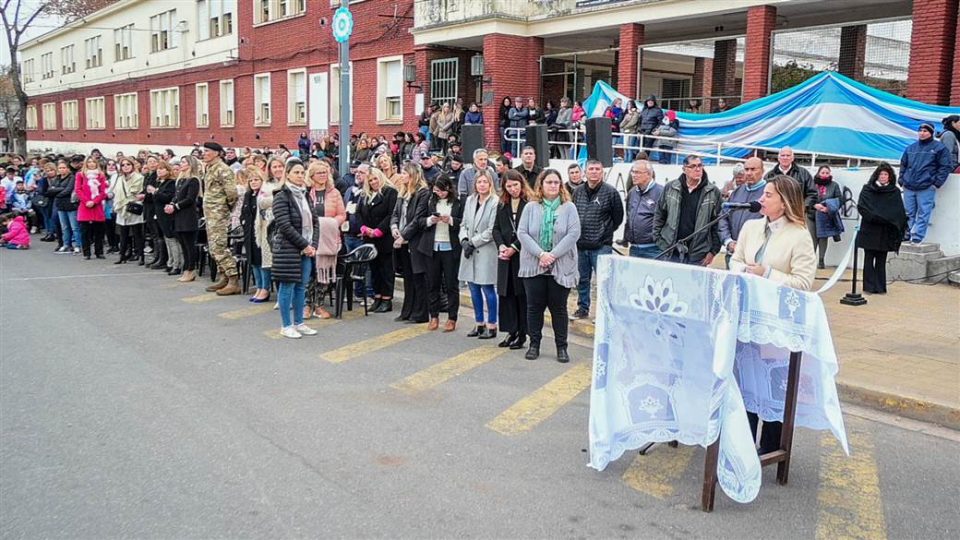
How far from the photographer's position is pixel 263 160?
12.4 metres

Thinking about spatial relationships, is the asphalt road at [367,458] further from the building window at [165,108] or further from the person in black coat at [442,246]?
the building window at [165,108]

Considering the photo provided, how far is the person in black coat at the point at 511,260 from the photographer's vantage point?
8.44 meters

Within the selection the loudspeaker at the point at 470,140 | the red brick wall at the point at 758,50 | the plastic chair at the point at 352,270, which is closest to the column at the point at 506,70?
the red brick wall at the point at 758,50

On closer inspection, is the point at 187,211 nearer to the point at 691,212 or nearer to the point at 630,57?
the point at 691,212

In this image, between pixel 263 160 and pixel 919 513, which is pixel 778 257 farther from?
pixel 263 160

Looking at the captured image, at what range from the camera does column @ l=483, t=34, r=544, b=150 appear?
71.4 feet

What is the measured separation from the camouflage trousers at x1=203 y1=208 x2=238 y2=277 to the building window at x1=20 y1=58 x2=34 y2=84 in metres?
61.3

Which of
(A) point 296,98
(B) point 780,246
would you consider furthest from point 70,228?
(B) point 780,246

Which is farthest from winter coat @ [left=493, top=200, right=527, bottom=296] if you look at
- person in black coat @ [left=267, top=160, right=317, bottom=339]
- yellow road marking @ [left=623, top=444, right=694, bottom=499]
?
yellow road marking @ [left=623, top=444, right=694, bottom=499]

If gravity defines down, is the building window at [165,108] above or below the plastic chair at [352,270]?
above

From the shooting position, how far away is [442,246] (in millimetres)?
9516

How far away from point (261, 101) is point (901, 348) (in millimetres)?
28231

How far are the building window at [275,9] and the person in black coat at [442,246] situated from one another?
71.1 ft

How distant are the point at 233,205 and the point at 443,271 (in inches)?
161
